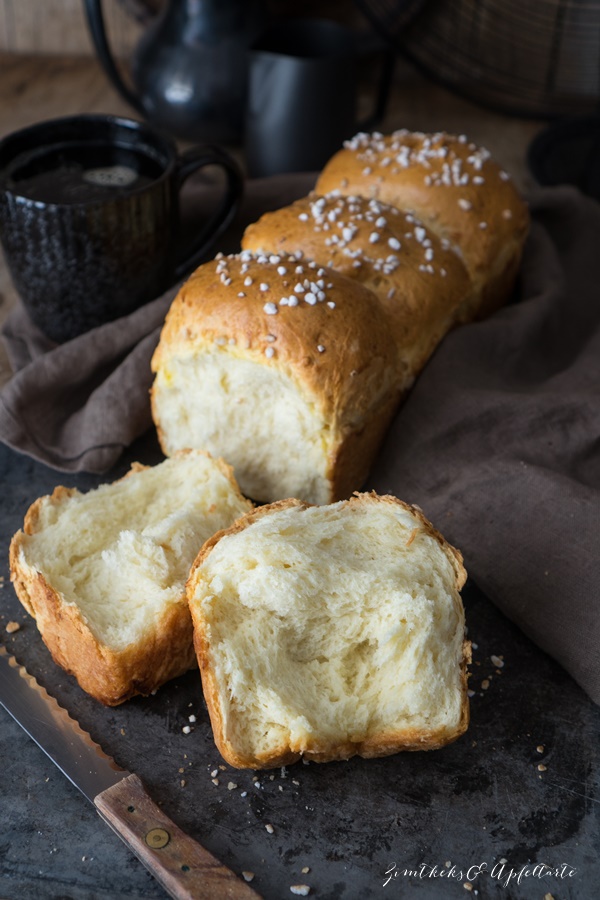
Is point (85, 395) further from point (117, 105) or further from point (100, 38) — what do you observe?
point (117, 105)

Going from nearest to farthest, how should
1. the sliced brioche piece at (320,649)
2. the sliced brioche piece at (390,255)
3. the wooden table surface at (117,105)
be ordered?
the sliced brioche piece at (320,649) → the sliced brioche piece at (390,255) → the wooden table surface at (117,105)

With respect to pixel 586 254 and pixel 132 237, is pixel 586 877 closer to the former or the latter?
pixel 132 237

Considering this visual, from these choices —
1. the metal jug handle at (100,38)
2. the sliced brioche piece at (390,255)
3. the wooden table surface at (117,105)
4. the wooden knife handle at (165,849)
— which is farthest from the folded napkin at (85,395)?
the wooden table surface at (117,105)

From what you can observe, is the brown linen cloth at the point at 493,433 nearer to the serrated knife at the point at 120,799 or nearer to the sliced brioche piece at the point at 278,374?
the sliced brioche piece at the point at 278,374

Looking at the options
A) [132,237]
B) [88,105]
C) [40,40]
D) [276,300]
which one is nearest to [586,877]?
[276,300]

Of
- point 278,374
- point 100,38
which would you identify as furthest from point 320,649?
point 100,38
